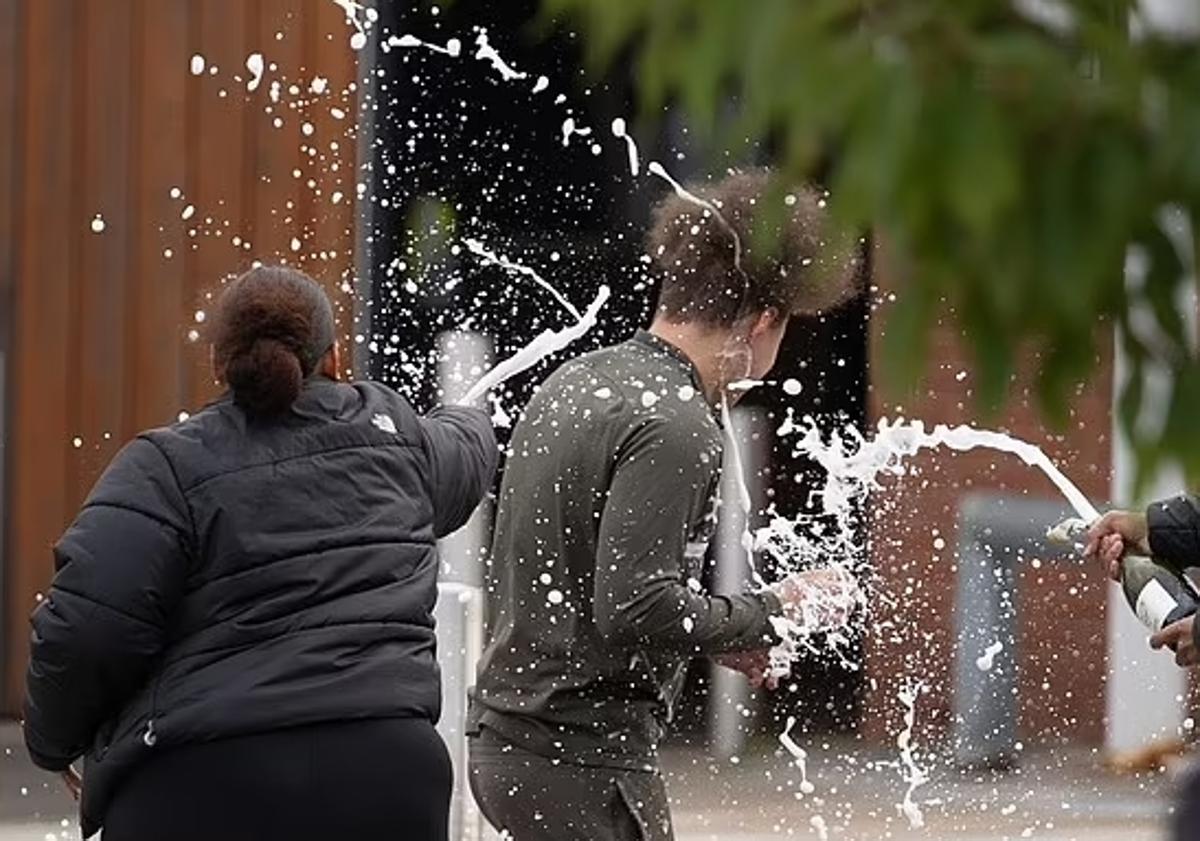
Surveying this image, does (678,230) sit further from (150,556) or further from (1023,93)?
(1023,93)

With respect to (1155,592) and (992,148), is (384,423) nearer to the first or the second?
(1155,592)

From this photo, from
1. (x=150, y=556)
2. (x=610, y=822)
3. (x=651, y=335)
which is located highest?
(x=651, y=335)

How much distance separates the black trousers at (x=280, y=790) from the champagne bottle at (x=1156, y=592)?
1298 mm

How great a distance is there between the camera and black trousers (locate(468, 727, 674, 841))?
426 cm

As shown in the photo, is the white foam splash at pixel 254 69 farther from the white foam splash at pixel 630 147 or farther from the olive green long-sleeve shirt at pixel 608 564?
the olive green long-sleeve shirt at pixel 608 564

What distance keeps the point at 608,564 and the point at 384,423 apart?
47 cm

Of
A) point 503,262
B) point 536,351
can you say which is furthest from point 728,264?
point 503,262

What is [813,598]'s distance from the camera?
4488 mm

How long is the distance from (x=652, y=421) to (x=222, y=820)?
2.82ft

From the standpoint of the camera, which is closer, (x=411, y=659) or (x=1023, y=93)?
(x=1023, y=93)

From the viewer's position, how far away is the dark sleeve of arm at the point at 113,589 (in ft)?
13.2

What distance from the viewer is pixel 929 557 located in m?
9.96

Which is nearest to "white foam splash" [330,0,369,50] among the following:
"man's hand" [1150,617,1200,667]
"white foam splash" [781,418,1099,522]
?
"white foam splash" [781,418,1099,522]

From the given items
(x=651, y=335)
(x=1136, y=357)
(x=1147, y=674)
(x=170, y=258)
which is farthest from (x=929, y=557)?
(x=1136, y=357)
